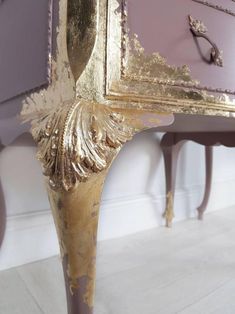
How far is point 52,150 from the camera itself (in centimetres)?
36

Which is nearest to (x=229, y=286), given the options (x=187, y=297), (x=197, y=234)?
(x=187, y=297)

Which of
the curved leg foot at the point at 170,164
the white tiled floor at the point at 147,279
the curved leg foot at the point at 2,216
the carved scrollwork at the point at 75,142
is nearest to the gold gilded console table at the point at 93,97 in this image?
the carved scrollwork at the point at 75,142

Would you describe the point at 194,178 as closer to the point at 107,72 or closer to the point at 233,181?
the point at 233,181

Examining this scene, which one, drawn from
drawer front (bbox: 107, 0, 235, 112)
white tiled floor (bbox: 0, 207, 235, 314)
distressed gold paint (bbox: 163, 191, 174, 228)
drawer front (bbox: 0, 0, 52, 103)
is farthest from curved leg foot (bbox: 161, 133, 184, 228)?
drawer front (bbox: 0, 0, 52, 103)

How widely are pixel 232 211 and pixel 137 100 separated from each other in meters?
1.32

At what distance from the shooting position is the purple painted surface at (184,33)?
437 millimetres

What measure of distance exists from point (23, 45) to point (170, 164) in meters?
0.82

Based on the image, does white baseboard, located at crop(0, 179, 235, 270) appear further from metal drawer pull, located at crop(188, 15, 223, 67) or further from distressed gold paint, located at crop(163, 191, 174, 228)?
metal drawer pull, located at crop(188, 15, 223, 67)

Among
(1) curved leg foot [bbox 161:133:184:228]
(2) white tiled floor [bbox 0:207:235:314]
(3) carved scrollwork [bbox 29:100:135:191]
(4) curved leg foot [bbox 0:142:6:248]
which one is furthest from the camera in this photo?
(1) curved leg foot [bbox 161:133:184:228]

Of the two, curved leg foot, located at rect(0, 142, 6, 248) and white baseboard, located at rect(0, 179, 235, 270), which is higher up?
curved leg foot, located at rect(0, 142, 6, 248)

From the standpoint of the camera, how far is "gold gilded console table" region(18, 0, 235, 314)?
1.20 ft

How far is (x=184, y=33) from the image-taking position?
1.59 ft

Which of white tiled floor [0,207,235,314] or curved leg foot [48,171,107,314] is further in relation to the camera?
white tiled floor [0,207,235,314]

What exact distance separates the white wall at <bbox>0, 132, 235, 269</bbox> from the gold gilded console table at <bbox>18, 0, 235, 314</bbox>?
0.44m
